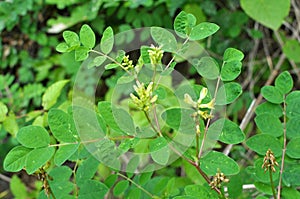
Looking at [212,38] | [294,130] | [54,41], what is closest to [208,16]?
[212,38]

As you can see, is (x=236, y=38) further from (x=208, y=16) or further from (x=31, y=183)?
(x=31, y=183)

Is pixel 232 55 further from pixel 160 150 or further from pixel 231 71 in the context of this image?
pixel 160 150

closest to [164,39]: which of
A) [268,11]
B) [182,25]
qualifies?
[182,25]

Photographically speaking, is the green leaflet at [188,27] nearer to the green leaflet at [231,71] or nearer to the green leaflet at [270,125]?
the green leaflet at [231,71]

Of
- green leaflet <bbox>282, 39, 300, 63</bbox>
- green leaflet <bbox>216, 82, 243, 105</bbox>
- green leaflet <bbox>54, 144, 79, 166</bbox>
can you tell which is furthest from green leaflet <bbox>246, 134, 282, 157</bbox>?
green leaflet <bbox>282, 39, 300, 63</bbox>

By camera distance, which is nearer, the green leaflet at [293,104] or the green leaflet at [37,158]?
the green leaflet at [37,158]

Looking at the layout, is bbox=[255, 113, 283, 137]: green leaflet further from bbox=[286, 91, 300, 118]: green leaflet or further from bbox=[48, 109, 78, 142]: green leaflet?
bbox=[48, 109, 78, 142]: green leaflet

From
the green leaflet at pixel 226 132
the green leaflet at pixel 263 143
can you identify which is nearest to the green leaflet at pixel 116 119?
the green leaflet at pixel 226 132
